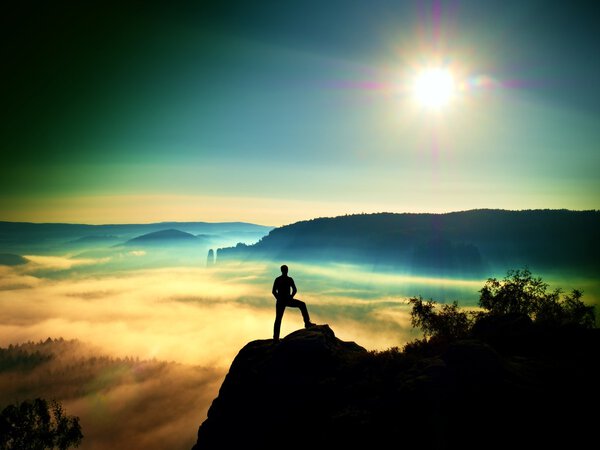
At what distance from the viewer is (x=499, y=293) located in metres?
44.1

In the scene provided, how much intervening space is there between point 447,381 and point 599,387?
475cm

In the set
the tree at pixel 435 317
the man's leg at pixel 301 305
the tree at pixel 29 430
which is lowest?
the tree at pixel 29 430

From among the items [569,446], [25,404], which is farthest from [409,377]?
[25,404]

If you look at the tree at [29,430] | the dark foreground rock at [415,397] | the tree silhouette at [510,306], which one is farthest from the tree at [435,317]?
the tree at [29,430]

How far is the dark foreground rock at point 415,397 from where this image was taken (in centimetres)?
1010

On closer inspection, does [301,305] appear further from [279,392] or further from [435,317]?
[435,317]

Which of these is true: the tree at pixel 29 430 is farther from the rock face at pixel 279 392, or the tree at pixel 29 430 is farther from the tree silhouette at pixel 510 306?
the tree silhouette at pixel 510 306

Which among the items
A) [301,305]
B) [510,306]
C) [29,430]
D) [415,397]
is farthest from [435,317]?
[29,430]

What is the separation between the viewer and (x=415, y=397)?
11812mm

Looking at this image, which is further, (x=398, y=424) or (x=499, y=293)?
(x=499, y=293)

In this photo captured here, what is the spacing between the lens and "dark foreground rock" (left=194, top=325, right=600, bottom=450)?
1010cm

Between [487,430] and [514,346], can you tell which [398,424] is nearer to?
[487,430]

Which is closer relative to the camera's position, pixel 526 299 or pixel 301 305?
pixel 301 305

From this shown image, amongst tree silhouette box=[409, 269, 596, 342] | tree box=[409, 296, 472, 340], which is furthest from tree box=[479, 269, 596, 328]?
tree box=[409, 296, 472, 340]
